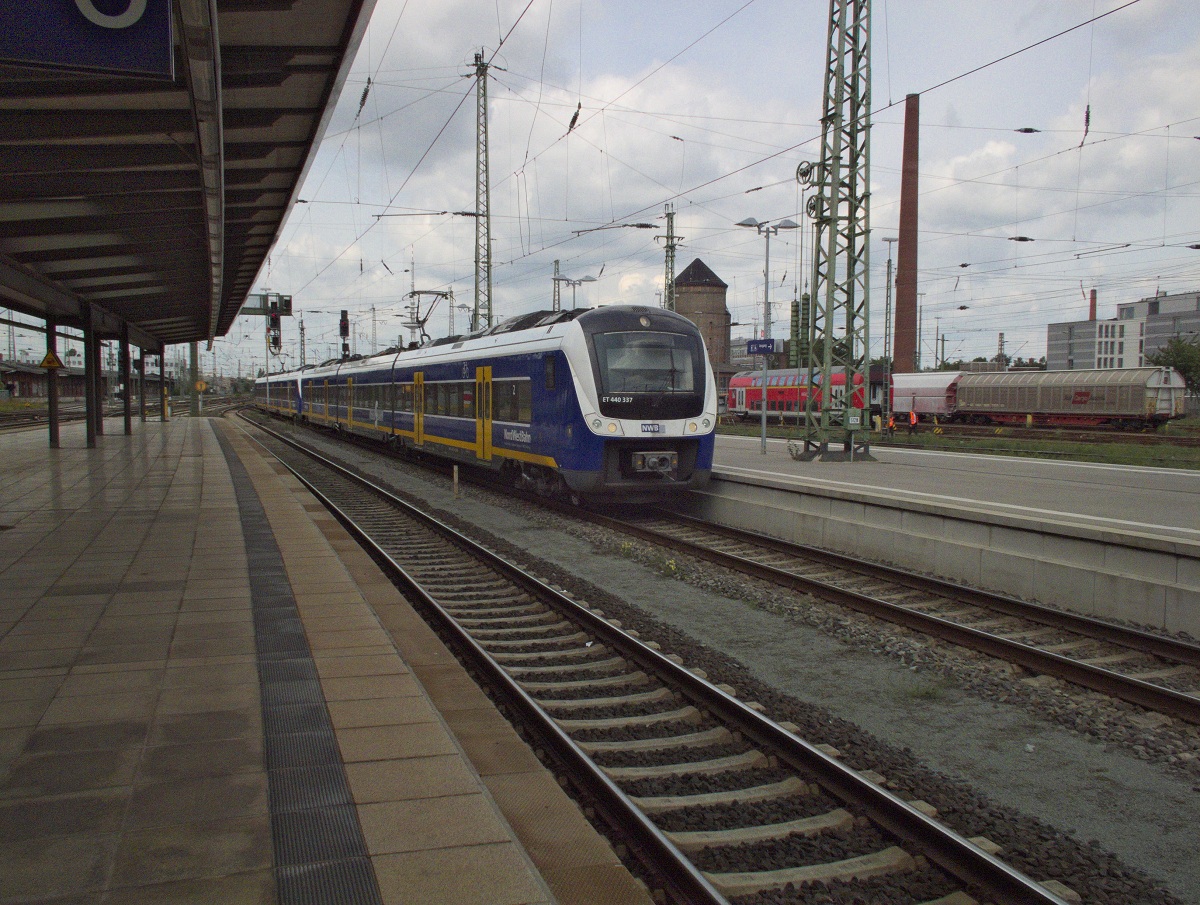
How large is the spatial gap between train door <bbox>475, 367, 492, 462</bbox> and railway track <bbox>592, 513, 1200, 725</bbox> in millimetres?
6298

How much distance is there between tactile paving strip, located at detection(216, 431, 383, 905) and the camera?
2.95 metres

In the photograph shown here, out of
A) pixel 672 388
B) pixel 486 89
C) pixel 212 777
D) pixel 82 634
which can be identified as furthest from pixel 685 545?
Result: pixel 486 89

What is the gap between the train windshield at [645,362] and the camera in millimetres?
12633

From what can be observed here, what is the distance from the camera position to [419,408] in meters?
21.5

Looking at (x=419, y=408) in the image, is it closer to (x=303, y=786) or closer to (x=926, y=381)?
(x=303, y=786)

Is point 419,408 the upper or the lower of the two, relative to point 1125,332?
lower

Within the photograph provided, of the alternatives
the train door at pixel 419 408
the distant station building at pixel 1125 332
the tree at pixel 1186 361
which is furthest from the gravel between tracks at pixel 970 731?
the distant station building at pixel 1125 332

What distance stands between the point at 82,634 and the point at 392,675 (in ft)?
8.18

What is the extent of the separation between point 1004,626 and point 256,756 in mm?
6161

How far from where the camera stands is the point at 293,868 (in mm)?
3029

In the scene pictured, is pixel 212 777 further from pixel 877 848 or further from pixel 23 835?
pixel 877 848

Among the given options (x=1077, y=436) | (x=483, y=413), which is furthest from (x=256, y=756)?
(x=1077, y=436)

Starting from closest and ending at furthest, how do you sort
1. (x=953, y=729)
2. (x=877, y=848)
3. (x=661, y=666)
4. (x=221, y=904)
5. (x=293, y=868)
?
1. (x=221, y=904)
2. (x=293, y=868)
3. (x=877, y=848)
4. (x=953, y=729)
5. (x=661, y=666)

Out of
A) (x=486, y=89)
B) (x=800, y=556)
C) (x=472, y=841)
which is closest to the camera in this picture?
(x=472, y=841)
